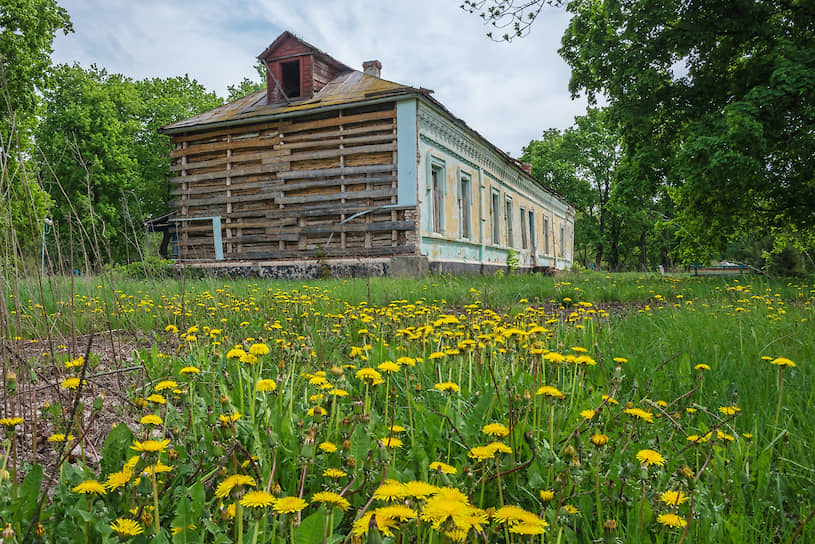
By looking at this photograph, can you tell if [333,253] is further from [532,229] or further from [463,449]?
[532,229]

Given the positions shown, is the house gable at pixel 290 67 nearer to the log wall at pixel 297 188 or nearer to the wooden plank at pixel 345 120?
the wooden plank at pixel 345 120

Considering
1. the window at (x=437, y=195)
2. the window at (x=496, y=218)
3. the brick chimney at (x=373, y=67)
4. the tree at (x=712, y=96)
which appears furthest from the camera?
the window at (x=496, y=218)

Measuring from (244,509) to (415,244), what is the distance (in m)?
12.4

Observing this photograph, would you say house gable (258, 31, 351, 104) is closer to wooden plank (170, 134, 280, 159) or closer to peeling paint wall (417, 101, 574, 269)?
wooden plank (170, 134, 280, 159)

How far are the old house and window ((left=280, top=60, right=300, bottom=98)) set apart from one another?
0.13ft

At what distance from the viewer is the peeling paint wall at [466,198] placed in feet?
46.8

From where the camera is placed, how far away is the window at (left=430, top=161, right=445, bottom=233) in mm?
15219

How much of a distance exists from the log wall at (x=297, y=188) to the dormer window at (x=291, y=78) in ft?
5.96

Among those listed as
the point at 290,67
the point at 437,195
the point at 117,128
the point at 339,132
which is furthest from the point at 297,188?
the point at 117,128

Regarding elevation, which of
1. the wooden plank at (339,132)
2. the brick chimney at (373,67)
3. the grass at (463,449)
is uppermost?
the brick chimney at (373,67)

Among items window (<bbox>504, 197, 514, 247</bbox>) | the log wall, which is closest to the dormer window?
the log wall

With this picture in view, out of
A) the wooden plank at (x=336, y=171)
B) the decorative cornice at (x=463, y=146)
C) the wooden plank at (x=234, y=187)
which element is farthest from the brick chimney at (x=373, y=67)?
the wooden plank at (x=234, y=187)

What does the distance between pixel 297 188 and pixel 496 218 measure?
887 cm

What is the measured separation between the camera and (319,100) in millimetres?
14625
